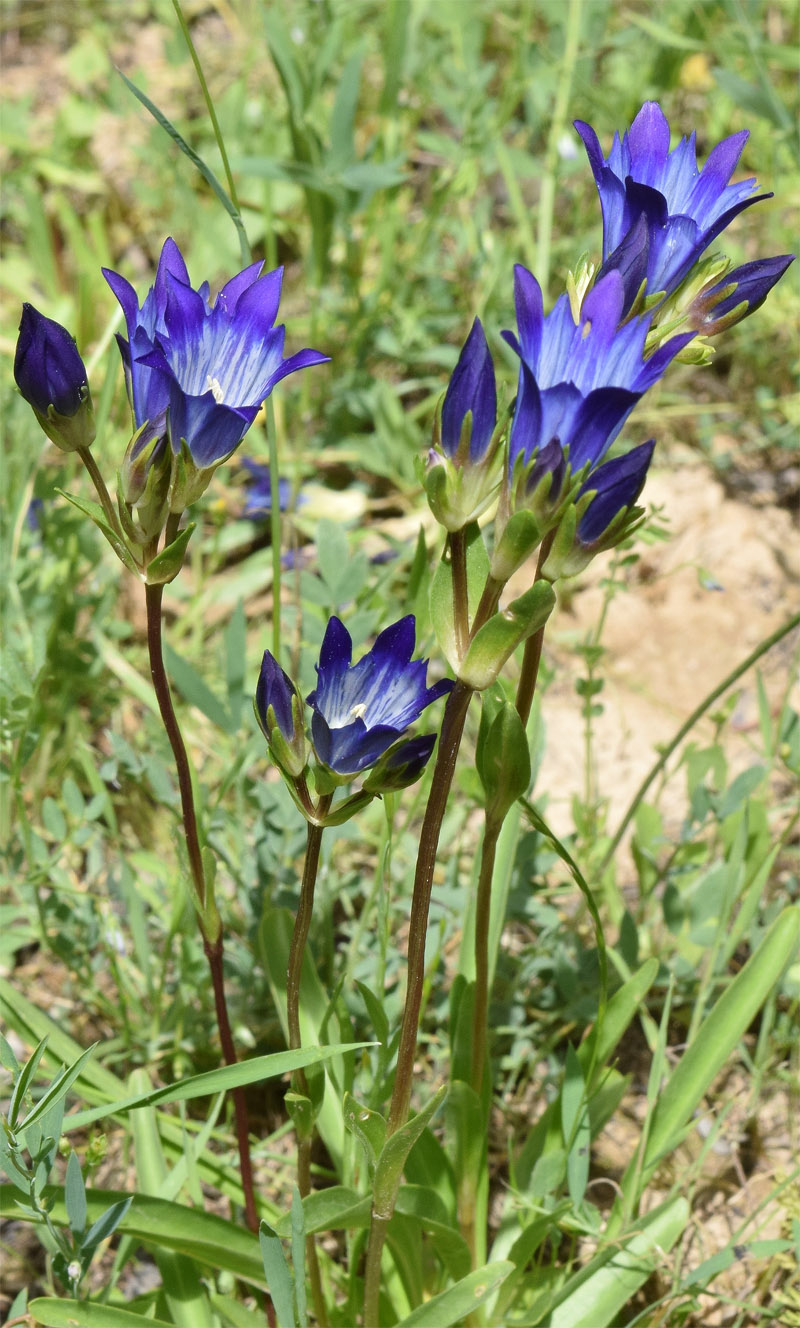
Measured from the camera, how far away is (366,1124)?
1302 millimetres

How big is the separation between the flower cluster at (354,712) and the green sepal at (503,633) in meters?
0.05

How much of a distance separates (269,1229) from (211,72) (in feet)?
14.1

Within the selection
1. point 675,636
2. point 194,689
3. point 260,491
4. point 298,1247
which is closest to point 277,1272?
point 298,1247

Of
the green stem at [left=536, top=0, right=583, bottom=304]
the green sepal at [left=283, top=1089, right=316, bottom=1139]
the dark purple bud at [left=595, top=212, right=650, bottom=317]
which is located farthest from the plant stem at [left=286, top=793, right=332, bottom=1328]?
Answer: the green stem at [left=536, top=0, right=583, bottom=304]

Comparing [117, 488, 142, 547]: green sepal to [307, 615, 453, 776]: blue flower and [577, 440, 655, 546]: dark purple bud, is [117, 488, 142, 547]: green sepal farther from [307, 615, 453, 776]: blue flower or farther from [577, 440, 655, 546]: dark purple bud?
[577, 440, 655, 546]: dark purple bud

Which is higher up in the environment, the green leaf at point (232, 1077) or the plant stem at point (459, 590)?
the plant stem at point (459, 590)

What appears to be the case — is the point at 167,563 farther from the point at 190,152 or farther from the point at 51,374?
the point at 190,152

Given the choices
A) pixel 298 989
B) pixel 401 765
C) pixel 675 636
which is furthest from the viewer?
pixel 675 636

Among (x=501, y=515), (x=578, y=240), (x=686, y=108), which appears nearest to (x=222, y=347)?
(x=501, y=515)

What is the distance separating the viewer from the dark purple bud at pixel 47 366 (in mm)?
1238

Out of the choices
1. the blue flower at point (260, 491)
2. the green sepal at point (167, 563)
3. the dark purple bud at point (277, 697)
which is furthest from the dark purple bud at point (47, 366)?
the blue flower at point (260, 491)

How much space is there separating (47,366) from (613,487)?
2.01ft

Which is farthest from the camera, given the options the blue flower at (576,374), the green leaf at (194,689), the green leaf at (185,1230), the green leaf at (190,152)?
the green leaf at (194,689)

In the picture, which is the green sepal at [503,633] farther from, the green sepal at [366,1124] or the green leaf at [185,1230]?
the green leaf at [185,1230]
